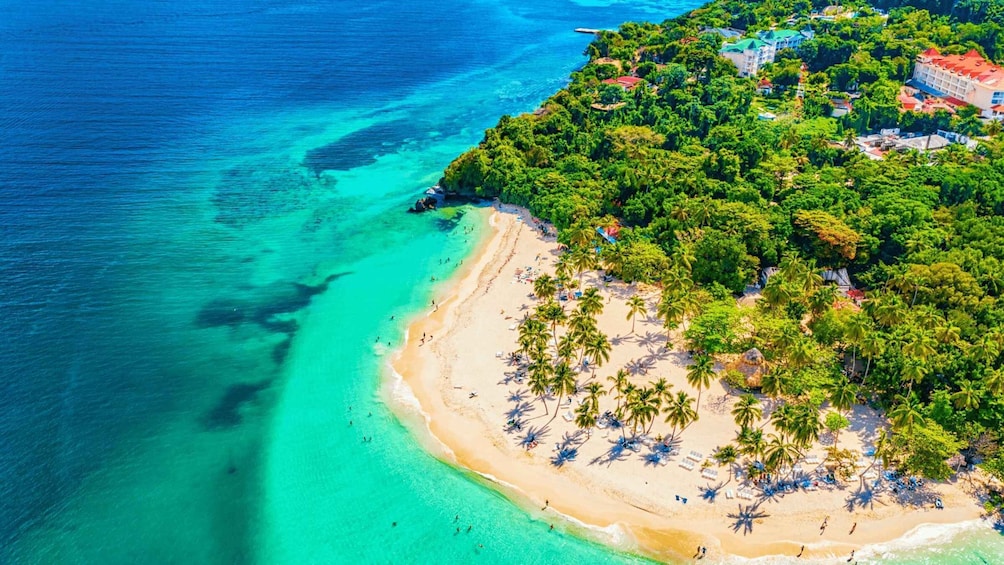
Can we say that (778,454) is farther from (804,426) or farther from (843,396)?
(843,396)

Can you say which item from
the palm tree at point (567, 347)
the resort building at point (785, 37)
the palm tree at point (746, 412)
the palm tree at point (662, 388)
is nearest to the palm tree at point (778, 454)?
the palm tree at point (746, 412)

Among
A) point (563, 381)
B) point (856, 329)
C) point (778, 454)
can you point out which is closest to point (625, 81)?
point (856, 329)

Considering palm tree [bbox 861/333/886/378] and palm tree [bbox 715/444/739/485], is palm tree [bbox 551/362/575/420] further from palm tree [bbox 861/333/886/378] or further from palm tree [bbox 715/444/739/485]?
Result: palm tree [bbox 861/333/886/378]

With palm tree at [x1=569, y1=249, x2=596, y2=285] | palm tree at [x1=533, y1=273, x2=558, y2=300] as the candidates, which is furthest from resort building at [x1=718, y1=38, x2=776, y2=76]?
palm tree at [x1=533, y1=273, x2=558, y2=300]

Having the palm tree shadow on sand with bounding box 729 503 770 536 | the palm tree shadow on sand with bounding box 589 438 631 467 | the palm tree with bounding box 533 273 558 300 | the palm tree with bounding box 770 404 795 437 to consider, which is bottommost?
the palm tree shadow on sand with bounding box 729 503 770 536

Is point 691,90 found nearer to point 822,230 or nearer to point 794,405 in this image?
point 822,230

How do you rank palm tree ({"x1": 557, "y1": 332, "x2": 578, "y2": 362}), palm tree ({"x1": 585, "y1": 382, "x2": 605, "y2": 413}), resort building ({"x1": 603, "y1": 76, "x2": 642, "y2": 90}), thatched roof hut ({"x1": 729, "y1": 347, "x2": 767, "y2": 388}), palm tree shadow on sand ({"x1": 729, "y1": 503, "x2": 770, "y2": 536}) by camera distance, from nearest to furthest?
palm tree shadow on sand ({"x1": 729, "y1": 503, "x2": 770, "y2": 536}) < palm tree ({"x1": 585, "y1": 382, "x2": 605, "y2": 413}) < palm tree ({"x1": 557, "y1": 332, "x2": 578, "y2": 362}) < thatched roof hut ({"x1": 729, "y1": 347, "x2": 767, "y2": 388}) < resort building ({"x1": 603, "y1": 76, "x2": 642, "y2": 90})

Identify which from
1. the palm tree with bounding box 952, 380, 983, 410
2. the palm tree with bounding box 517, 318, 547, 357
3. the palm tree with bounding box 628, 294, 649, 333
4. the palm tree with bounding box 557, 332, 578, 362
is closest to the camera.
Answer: the palm tree with bounding box 952, 380, 983, 410
